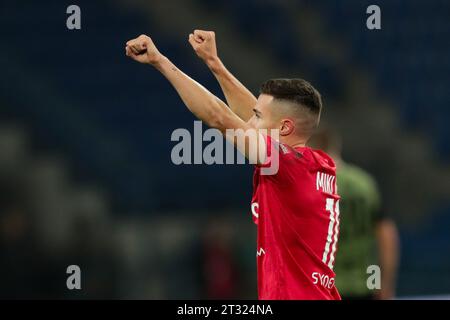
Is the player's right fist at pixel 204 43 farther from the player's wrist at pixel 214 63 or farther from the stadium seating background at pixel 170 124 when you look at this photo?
the stadium seating background at pixel 170 124

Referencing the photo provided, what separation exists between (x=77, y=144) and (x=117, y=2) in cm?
228

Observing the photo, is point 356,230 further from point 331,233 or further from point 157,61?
point 157,61

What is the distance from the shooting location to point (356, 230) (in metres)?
5.79

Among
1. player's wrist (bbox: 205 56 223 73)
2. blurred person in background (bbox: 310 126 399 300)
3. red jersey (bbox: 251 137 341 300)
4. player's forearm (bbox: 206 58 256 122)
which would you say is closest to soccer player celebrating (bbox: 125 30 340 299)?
red jersey (bbox: 251 137 341 300)

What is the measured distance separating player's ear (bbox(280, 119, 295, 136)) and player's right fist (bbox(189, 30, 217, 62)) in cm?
47

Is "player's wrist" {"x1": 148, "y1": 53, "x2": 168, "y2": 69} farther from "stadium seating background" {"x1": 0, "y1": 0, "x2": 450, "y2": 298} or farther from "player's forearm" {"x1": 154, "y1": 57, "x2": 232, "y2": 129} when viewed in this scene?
"stadium seating background" {"x1": 0, "y1": 0, "x2": 450, "y2": 298}

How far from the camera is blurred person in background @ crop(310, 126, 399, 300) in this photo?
18.6 feet

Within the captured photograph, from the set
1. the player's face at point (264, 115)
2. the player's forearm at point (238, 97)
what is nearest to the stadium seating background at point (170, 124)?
the player's forearm at point (238, 97)

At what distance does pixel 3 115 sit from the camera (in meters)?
10.4

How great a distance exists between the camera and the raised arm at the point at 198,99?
3.56 meters

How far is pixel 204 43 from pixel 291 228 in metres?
0.86

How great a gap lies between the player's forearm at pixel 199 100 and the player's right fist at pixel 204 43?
0.28 metres

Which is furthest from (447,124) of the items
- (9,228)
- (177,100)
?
(9,228)
